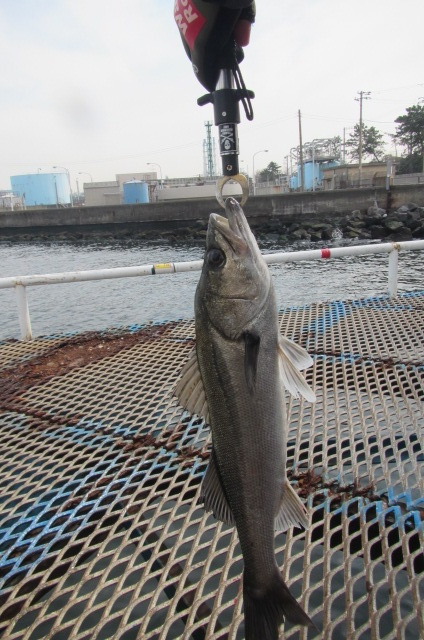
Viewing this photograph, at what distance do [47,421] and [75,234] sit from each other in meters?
44.9

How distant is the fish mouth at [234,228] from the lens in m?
2.01

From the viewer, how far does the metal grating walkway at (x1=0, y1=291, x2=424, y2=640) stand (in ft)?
7.89

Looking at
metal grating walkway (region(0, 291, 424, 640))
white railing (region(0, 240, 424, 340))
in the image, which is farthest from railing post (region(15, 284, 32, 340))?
metal grating walkway (region(0, 291, 424, 640))

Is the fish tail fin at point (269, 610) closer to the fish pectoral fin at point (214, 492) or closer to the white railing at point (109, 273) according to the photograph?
the fish pectoral fin at point (214, 492)

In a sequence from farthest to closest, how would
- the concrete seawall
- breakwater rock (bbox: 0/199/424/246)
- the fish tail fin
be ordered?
1. the concrete seawall
2. breakwater rock (bbox: 0/199/424/246)
3. the fish tail fin

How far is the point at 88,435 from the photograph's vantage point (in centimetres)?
411

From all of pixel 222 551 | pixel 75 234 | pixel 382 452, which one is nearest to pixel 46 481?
pixel 222 551

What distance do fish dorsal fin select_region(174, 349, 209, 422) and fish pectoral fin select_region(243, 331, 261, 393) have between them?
0.22m

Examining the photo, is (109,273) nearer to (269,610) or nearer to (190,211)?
(269,610)

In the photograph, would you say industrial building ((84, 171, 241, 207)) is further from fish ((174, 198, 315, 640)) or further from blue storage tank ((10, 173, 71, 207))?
fish ((174, 198, 315, 640))

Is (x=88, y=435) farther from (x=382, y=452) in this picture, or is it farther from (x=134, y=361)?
(x=382, y=452)

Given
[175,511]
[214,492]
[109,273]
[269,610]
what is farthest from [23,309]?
[269,610]

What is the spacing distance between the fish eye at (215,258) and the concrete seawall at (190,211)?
132 feet

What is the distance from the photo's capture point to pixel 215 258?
2.01m
